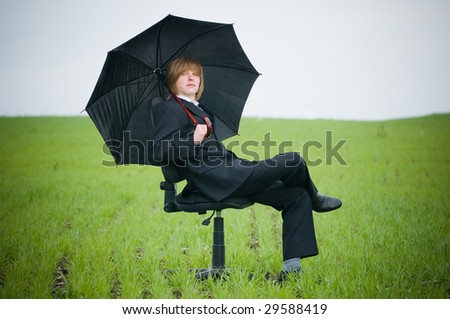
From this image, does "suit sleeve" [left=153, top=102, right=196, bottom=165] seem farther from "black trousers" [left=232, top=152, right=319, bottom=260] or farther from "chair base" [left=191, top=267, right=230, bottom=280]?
"chair base" [left=191, top=267, right=230, bottom=280]

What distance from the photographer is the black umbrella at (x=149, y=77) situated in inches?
165

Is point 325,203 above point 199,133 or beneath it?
beneath

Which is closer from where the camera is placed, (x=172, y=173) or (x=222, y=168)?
(x=222, y=168)

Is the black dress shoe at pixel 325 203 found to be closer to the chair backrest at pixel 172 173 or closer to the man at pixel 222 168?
the man at pixel 222 168

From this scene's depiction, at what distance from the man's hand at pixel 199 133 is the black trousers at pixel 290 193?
0.42m

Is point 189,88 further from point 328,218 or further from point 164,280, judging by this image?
point 328,218

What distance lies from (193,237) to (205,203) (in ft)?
5.86

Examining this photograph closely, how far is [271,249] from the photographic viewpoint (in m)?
5.17

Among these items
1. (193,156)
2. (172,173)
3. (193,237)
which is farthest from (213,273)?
(193,237)

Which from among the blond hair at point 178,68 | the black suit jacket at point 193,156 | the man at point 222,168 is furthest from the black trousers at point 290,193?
the blond hair at point 178,68

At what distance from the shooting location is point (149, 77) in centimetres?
434

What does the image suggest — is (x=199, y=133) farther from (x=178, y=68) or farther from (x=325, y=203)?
(x=325, y=203)
